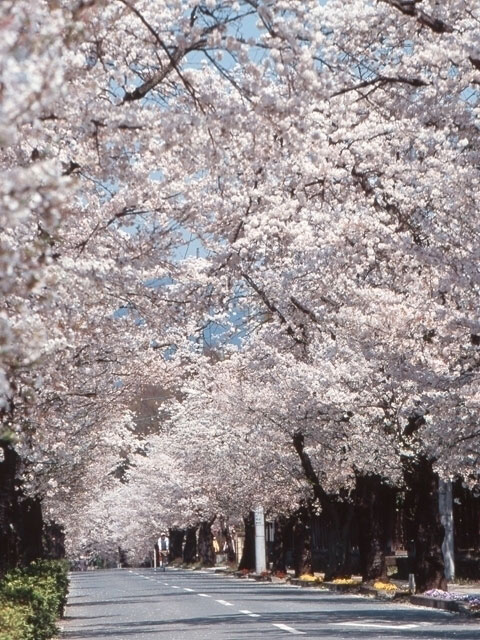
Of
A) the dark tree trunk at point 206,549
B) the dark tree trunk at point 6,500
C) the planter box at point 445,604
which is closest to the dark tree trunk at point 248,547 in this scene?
the dark tree trunk at point 206,549

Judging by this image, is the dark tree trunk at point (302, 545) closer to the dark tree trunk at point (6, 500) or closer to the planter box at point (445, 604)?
the planter box at point (445, 604)

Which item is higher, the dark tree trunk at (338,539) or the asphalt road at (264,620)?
the dark tree trunk at (338,539)

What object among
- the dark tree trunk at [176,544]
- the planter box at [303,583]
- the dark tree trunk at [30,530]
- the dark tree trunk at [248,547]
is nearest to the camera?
the dark tree trunk at [30,530]

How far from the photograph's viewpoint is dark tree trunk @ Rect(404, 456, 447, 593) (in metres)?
29.8

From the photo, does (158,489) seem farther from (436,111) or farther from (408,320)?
(436,111)

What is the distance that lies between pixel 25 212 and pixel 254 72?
5249mm

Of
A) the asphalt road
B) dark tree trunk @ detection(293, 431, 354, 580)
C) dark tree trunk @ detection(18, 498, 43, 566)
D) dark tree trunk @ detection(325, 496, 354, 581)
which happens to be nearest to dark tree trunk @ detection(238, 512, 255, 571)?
Result: dark tree trunk @ detection(325, 496, 354, 581)

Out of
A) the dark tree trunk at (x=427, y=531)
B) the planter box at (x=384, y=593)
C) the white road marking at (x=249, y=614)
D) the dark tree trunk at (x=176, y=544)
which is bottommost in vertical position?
the white road marking at (x=249, y=614)

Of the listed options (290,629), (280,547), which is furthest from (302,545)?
(290,629)

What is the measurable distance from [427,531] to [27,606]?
49.4ft

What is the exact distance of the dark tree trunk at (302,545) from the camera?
52.0 meters

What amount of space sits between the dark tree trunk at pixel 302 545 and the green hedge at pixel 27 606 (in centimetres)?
2970

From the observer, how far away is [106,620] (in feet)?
88.6

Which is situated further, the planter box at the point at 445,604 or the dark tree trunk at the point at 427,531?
the dark tree trunk at the point at 427,531
